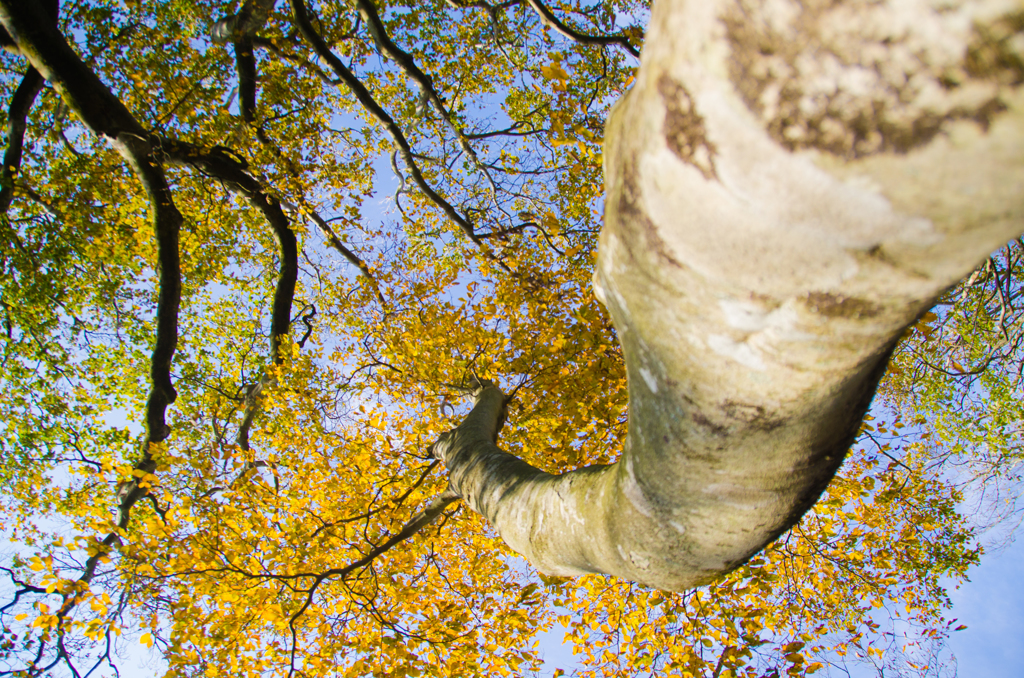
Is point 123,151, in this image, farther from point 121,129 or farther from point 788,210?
point 788,210

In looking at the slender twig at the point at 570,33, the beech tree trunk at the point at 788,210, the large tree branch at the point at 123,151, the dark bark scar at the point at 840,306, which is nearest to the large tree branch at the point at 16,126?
the large tree branch at the point at 123,151

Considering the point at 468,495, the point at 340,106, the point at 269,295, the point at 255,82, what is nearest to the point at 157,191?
the point at 255,82

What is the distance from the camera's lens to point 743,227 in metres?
0.72

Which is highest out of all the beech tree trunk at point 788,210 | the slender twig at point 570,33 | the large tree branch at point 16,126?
the slender twig at point 570,33

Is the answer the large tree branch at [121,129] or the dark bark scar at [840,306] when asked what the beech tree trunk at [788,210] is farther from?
the large tree branch at [121,129]

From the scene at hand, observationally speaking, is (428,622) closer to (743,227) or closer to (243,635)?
(243,635)

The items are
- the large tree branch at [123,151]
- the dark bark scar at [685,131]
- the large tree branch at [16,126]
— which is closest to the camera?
the dark bark scar at [685,131]

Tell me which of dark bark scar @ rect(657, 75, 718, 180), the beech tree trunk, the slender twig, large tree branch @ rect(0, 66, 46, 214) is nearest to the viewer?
the beech tree trunk

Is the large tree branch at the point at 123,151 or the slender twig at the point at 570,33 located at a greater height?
the slender twig at the point at 570,33

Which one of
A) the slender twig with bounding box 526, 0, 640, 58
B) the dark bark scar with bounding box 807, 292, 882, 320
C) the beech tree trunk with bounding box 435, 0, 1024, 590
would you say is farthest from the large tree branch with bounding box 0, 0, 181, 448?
the dark bark scar with bounding box 807, 292, 882, 320

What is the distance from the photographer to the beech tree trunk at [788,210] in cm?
52

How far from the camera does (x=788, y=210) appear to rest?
0.65 m

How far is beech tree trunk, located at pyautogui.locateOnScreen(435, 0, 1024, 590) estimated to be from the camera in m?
0.52

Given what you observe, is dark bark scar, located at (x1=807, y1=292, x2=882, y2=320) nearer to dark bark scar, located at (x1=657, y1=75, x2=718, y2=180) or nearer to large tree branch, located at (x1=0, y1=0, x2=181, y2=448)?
dark bark scar, located at (x1=657, y1=75, x2=718, y2=180)
